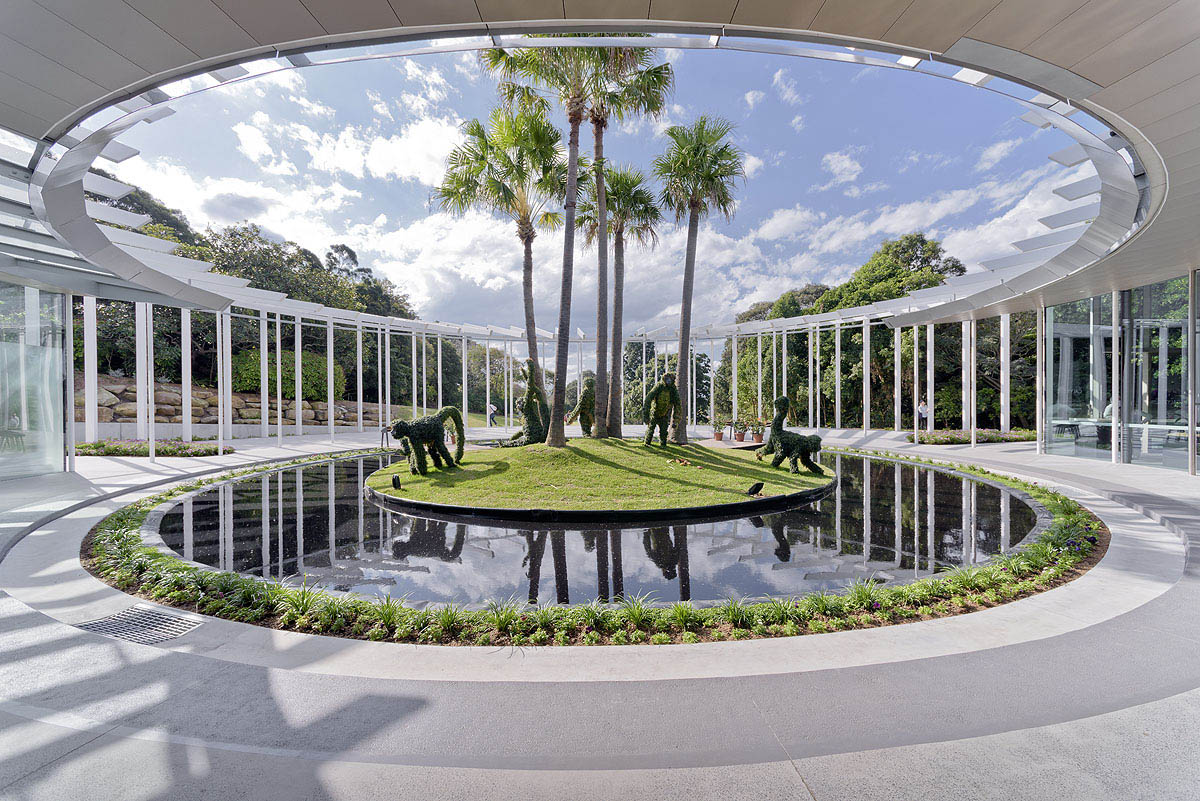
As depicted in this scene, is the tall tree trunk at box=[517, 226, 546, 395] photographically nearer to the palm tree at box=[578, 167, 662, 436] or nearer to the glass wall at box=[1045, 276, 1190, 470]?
the palm tree at box=[578, 167, 662, 436]

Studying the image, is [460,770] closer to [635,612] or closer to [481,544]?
[635,612]

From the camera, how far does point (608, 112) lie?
12508 millimetres

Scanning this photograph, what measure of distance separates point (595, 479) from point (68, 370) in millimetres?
10616

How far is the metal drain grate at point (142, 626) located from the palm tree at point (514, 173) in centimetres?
912

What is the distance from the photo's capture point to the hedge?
21812 millimetres

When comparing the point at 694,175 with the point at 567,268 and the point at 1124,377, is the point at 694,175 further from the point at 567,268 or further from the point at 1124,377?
the point at 1124,377

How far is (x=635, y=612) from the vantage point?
371cm

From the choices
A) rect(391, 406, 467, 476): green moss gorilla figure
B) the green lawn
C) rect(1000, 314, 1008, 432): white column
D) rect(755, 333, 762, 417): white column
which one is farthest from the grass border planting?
rect(755, 333, 762, 417): white column

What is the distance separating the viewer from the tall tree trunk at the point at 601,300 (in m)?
12.2

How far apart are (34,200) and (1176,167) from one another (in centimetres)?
1172

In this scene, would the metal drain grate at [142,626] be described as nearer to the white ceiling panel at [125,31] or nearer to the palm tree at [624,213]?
the white ceiling panel at [125,31]

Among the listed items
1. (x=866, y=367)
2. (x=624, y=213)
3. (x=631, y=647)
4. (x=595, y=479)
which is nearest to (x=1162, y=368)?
(x=866, y=367)

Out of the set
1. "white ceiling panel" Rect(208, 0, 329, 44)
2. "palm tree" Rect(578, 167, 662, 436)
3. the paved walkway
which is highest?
"palm tree" Rect(578, 167, 662, 436)

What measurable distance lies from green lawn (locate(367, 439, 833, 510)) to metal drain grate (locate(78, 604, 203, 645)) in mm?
3869
